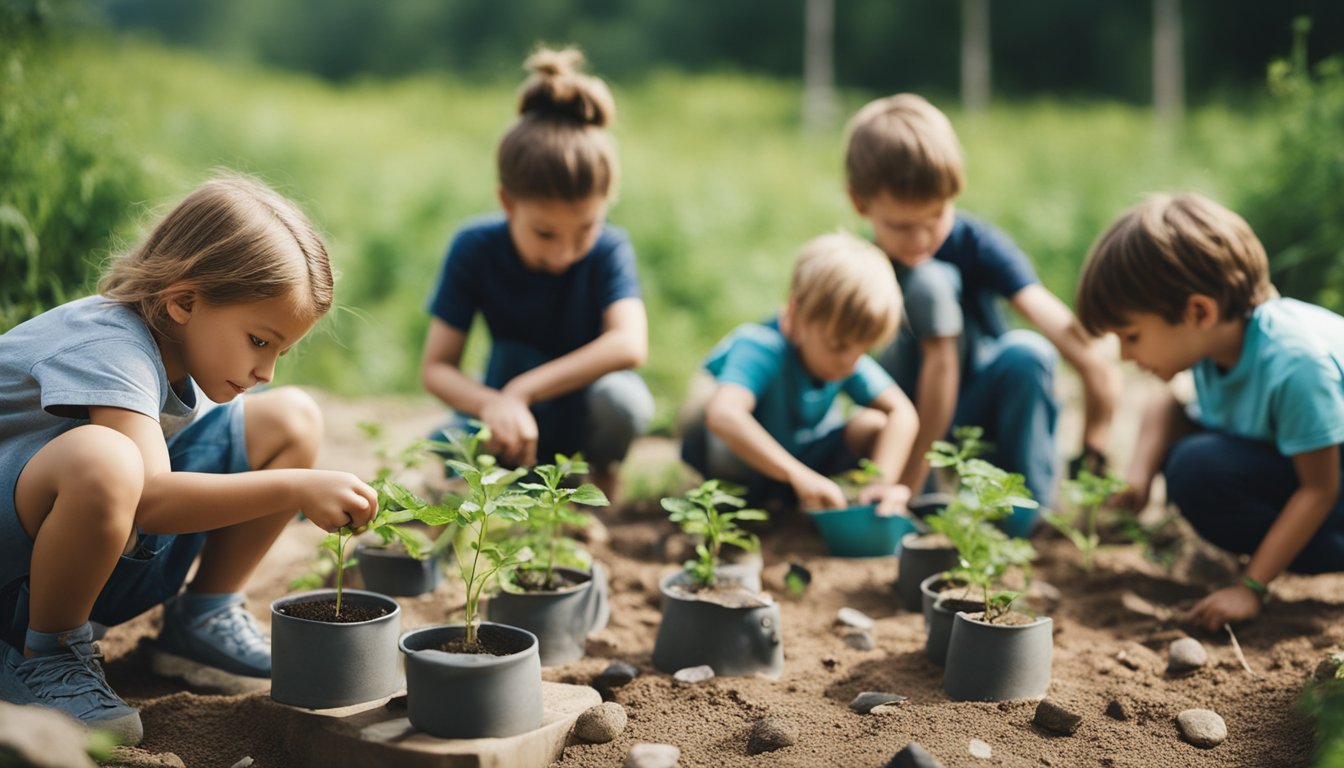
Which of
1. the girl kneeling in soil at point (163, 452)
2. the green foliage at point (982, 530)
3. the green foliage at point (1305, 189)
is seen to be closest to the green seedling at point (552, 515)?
the girl kneeling in soil at point (163, 452)

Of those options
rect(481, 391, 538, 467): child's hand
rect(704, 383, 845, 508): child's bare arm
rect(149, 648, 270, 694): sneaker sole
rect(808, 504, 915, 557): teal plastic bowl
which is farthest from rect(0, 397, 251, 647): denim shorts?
rect(808, 504, 915, 557): teal plastic bowl

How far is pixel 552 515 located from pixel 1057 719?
41.9 inches

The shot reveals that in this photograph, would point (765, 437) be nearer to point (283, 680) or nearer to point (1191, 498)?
point (1191, 498)

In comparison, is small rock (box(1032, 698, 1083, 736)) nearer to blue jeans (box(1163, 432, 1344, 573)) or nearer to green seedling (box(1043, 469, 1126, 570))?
green seedling (box(1043, 469, 1126, 570))

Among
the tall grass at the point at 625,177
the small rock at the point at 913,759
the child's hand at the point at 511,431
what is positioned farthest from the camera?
the tall grass at the point at 625,177

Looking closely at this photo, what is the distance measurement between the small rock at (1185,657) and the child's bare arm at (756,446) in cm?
90

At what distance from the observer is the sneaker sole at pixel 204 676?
223cm

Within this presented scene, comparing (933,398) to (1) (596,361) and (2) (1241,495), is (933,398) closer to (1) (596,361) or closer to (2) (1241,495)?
(2) (1241,495)

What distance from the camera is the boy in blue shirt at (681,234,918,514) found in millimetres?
3076

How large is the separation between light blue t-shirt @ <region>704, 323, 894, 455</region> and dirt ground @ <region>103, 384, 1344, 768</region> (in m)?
0.37

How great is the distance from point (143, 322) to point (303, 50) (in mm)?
21103

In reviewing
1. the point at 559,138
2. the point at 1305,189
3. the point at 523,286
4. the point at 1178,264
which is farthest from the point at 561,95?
the point at 1305,189

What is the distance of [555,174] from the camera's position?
3158 millimetres

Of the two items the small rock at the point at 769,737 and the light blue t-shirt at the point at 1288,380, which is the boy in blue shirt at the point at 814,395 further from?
the small rock at the point at 769,737
